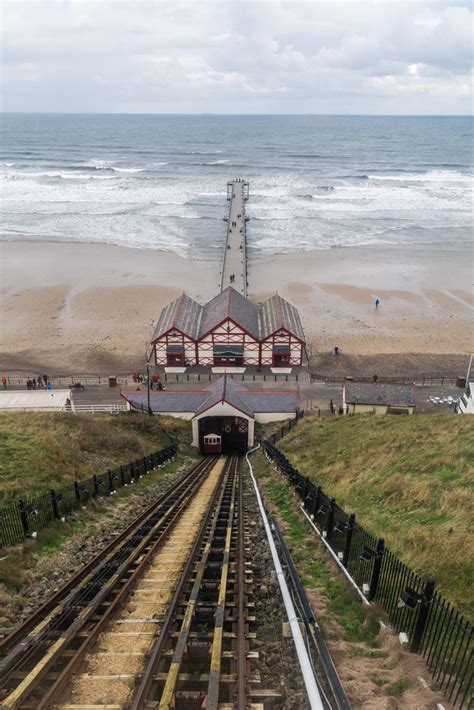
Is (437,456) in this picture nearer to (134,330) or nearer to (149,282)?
(134,330)

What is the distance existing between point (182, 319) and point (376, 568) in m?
32.9

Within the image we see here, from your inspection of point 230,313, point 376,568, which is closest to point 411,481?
point 376,568

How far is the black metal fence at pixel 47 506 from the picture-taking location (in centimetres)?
1146

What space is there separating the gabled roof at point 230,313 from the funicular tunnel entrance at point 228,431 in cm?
1000

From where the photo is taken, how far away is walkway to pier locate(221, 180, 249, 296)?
53.8 m

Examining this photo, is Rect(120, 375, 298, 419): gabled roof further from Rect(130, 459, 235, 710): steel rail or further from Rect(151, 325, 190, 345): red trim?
Rect(130, 459, 235, 710): steel rail

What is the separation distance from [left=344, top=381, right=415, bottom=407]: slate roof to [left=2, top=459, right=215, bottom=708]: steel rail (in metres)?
19.0

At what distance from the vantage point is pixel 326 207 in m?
91.5

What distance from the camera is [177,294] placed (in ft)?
175

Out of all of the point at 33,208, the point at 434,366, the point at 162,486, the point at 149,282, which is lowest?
the point at 162,486

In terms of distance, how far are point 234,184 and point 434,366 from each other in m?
76.7

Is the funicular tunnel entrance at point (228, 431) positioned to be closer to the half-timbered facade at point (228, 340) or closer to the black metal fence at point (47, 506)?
the half-timbered facade at point (228, 340)

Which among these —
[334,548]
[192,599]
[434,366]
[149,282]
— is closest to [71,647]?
[192,599]

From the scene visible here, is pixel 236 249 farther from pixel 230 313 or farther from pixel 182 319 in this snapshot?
pixel 230 313
